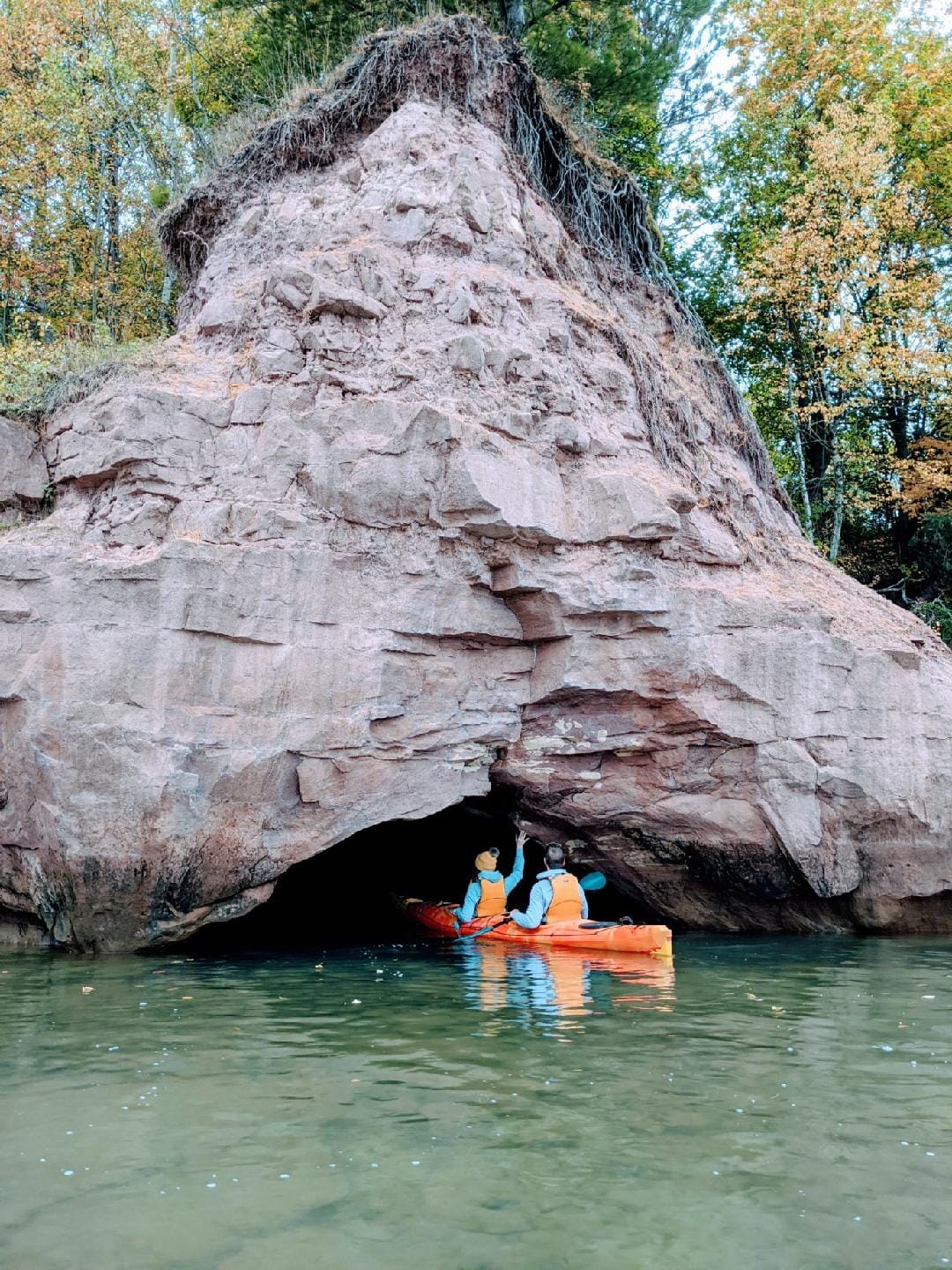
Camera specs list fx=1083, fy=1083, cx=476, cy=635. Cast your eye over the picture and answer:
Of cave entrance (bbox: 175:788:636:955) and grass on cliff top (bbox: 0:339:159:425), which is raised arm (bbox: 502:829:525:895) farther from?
grass on cliff top (bbox: 0:339:159:425)

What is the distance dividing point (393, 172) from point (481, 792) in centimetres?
721

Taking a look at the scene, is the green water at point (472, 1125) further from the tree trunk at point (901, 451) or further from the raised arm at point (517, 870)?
the tree trunk at point (901, 451)

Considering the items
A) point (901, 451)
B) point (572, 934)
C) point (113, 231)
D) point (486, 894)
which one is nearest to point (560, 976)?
point (572, 934)

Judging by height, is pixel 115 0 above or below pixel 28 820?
above

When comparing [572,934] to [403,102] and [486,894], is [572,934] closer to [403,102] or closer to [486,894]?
[486,894]

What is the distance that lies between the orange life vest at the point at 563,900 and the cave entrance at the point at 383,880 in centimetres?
95

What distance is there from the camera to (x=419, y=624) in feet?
34.7

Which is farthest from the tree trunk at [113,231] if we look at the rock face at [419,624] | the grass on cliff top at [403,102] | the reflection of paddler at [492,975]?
the reflection of paddler at [492,975]

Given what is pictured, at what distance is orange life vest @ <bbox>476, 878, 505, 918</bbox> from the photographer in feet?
40.7

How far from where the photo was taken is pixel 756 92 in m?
20.4

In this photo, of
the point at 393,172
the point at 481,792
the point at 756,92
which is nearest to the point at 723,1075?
the point at 481,792

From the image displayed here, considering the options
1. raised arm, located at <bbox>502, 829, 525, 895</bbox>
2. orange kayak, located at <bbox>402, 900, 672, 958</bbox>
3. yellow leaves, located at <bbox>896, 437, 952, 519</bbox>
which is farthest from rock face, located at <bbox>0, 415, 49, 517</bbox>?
yellow leaves, located at <bbox>896, 437, 952, 519</bbox>

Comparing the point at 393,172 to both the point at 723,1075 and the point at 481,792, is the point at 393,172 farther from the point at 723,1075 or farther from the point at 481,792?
the point at 723,1075

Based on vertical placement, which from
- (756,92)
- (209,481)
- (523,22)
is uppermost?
(756,92)
